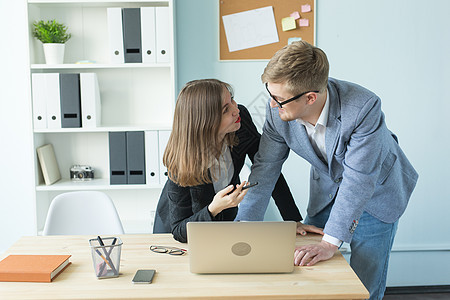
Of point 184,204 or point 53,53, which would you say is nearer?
point 184,204

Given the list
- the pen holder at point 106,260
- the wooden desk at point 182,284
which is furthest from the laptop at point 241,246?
the pen holder at point 106,260

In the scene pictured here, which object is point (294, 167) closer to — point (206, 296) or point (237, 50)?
point (237, 50)

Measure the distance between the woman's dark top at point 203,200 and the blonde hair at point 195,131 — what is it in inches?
2.6

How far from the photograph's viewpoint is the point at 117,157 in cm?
293

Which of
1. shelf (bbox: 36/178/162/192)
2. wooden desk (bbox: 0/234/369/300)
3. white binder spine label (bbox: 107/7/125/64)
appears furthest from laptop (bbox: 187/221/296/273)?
white binder spine label (bbox: 107/7/125/64)

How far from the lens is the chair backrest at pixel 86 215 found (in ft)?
7.88

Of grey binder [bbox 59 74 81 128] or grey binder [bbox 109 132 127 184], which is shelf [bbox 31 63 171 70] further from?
grey binder [bbox 109 132 127 184]

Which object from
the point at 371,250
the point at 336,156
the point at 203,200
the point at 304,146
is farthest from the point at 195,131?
the point at 371,250

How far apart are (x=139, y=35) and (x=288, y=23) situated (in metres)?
0.92

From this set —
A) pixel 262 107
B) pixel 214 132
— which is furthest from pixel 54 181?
pixel 214 132

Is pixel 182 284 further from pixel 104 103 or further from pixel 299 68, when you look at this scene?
pixel 104 103

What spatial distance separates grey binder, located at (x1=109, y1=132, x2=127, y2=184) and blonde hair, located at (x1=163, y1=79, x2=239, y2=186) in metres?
1.12

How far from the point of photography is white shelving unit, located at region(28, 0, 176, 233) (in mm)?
3037

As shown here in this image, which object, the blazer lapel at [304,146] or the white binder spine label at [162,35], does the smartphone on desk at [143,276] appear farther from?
the white binder spine label at [162,35]
